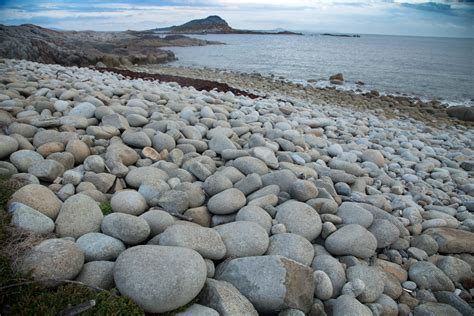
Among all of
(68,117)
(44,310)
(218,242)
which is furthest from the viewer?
Answer: (68,117)

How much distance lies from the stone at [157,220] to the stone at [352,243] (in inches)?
70.0

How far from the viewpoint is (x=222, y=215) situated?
161 inches

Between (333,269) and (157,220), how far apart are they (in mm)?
1846

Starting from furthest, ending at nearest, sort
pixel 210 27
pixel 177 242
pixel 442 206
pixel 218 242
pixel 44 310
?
pixel 210 27 < pixel 442 206 < pixel 218 242 < pixel 177 242 < pixel 44 310

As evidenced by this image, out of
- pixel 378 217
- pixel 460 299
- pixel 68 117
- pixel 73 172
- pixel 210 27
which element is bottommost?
pixel 460 299

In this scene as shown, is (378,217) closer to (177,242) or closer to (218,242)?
(218,242)

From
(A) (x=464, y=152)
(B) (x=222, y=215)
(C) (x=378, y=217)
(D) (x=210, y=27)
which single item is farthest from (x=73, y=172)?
(D) (x=210, y=27)

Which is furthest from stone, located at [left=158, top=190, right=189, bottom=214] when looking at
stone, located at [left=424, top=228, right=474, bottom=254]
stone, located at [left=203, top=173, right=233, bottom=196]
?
stone, located at [left=424, top=228, right=474, bottom=254]

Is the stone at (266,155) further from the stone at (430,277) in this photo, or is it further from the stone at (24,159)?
the stone at (24,159)

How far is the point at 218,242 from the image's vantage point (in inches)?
131

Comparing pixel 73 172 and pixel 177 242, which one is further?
pixel 73 172

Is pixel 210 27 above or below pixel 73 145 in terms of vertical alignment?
above

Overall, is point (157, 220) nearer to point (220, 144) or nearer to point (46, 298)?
point (46, 298)

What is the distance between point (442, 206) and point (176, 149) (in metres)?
4.19
